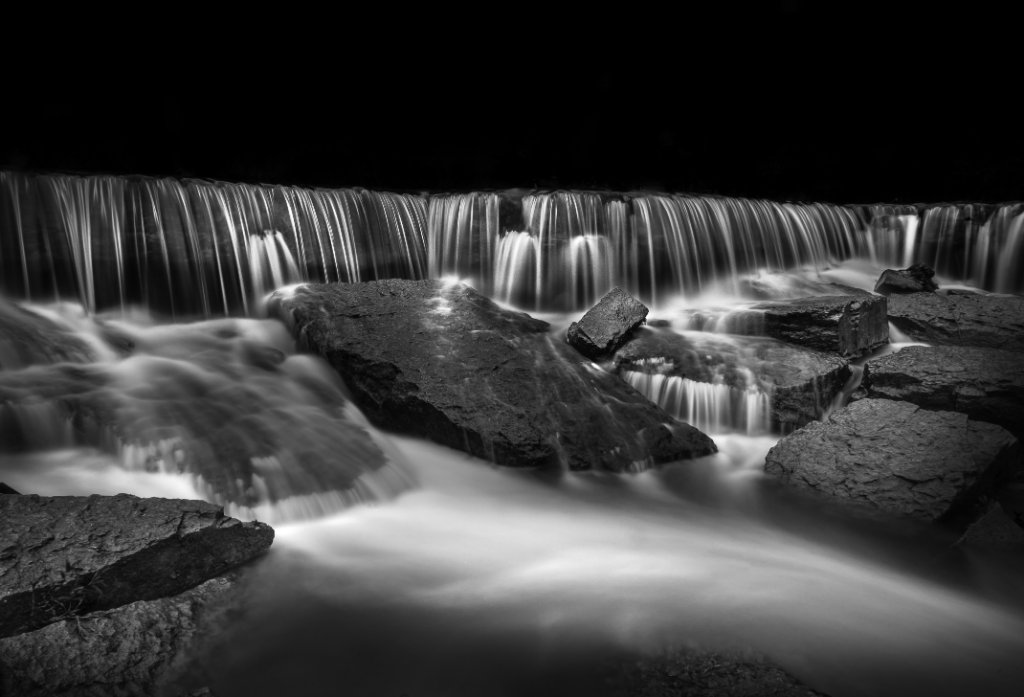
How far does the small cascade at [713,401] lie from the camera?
5.31m

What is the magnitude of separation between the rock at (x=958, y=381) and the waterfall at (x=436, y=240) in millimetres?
3160

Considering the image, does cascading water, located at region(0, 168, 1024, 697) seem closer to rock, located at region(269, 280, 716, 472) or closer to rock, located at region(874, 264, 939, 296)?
rock, located at region(269, 280, 716, 472)

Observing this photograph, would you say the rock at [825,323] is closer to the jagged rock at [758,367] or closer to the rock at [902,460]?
the jagged rock at [758,367]

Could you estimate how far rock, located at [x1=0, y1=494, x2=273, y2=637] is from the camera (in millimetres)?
2217

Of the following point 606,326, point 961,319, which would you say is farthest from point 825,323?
point 606,326

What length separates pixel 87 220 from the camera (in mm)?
5742

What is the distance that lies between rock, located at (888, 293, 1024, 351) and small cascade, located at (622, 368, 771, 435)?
8.11 feet

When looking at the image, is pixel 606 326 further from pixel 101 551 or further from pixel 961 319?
pixel 101 551

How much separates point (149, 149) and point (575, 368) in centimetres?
766

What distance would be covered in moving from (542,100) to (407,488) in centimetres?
1147

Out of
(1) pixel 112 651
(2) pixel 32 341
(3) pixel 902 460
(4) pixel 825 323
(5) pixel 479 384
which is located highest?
(2) pixel 32 341

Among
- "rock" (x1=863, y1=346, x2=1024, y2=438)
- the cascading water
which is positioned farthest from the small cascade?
"rock" (x1=863, y1=346, x2=1024, y2=438)

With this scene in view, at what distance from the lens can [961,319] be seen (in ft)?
21.3

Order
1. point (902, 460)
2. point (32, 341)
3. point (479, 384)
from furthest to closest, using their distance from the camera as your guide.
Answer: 1. point (479, 384)
2. point (32, 341)
3. point (902, 460)
